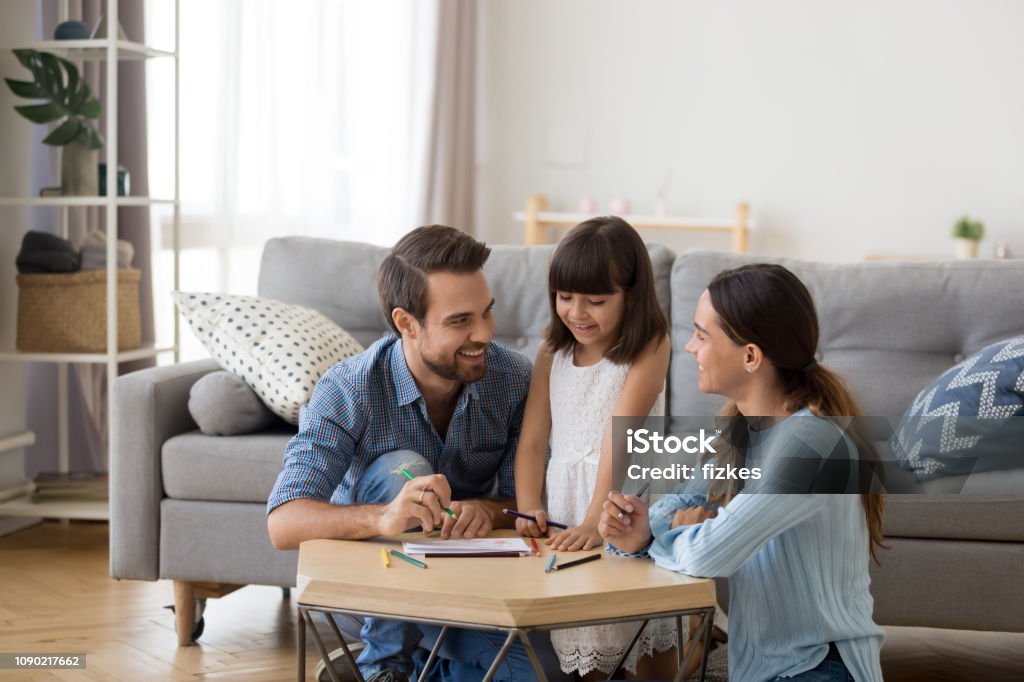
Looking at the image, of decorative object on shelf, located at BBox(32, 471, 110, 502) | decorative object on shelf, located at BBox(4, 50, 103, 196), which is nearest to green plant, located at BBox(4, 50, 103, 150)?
decorative object on shelf, located at BBox(4, 50, 103, 196)

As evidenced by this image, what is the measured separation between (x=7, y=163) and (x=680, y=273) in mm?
2134

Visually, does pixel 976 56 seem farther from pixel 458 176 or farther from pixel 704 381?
pixel 704 381

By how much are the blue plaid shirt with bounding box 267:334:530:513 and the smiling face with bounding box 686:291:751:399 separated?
0.56 m

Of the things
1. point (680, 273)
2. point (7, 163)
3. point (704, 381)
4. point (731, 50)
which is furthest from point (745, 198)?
point (704, 381)

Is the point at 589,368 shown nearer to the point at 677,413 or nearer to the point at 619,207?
the point at 677,413

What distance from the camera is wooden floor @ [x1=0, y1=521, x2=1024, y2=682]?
8.07ft

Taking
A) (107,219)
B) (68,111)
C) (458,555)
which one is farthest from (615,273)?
(68,111)

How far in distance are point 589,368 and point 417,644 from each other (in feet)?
1.79

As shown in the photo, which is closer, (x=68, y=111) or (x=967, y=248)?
(x=68, y=111)

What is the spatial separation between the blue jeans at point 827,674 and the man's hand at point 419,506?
1.66 ft

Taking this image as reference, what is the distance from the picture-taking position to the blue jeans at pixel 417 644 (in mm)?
1824

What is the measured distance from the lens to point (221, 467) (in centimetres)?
257

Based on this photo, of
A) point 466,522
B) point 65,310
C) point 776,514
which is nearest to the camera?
point 776,514

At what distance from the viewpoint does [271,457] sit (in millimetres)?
2547
